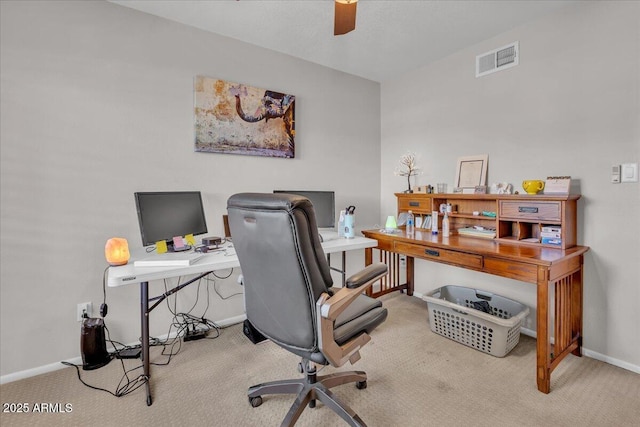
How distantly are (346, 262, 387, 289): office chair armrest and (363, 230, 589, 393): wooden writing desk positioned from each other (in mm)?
958

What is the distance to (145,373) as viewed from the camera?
1816 mm

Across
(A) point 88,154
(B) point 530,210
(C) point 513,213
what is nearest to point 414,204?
(C) point 513,213

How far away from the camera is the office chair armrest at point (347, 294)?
47.4 inches

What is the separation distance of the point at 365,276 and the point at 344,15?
135 cm

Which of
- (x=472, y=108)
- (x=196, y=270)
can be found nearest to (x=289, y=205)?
(x=196, y=270)

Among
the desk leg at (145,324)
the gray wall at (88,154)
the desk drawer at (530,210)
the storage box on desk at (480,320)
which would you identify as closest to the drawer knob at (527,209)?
the desk drawer at (530,210)

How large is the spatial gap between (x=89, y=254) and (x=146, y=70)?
1.39m

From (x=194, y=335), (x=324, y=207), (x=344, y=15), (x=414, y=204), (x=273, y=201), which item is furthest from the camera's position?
(x=414, y=204)

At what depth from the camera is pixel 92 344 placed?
202cm

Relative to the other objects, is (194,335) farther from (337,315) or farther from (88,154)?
(337,315)

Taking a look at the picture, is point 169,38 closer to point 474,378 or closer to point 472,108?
point 472,108

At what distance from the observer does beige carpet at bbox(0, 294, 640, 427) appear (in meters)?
1.56

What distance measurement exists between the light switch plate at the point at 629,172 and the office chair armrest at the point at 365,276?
69.3 inches

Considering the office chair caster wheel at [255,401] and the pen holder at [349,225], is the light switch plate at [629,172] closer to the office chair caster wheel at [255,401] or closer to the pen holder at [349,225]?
the pen holder at [349,225]
